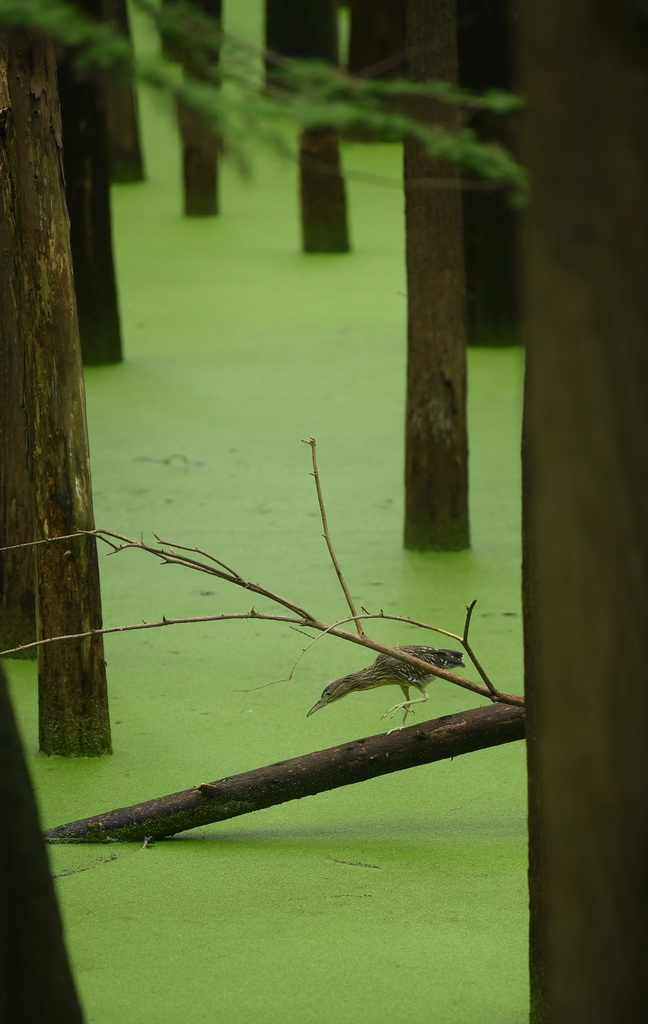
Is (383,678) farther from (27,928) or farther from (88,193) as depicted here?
(88,193)

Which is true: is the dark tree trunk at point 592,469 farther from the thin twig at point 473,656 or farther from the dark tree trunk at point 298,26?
the dark tree trunk at point 298,26

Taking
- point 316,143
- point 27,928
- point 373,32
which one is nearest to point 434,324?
point 27,928

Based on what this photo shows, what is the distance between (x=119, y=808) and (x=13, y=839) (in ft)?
4.95

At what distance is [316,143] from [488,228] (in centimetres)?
175

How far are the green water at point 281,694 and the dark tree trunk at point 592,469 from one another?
417 millimetres

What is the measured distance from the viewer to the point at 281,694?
163 inches

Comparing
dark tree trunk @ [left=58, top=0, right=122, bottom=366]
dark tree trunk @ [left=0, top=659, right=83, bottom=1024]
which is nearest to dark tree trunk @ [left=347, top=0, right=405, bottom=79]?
dark tree trunk @ [left=58, top=0, right=122, bottom=366]

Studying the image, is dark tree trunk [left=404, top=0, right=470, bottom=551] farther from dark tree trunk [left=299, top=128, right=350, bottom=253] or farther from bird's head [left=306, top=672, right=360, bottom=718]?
dark tree trunk [left=299, top=128, right=350, bottom=253]

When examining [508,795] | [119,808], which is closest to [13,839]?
[119,808]

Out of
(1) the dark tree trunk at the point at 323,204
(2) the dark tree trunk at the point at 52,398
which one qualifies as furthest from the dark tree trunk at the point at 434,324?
(1) the dark tree trunk at the point at 323,204

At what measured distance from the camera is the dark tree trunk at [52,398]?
345cm

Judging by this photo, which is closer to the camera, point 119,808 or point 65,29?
point 65,29

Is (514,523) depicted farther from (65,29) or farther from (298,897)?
(65,29)

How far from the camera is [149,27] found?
5.92 feet
